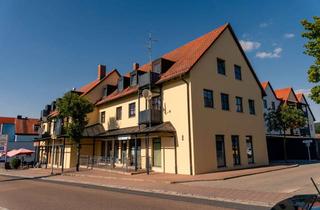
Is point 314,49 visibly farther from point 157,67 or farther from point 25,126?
point 25,126

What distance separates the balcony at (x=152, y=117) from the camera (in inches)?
762

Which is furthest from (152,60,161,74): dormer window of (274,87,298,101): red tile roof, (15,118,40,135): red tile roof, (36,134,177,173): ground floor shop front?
(15,118,40,135): red tile roof

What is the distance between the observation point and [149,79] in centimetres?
2022

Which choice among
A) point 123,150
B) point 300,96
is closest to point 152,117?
point 123,150

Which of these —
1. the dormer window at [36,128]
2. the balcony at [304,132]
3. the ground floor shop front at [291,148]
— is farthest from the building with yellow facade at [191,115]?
the dormer window at [36,128]

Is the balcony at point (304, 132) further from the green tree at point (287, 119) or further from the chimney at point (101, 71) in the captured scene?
the chimney at point (101, 71)

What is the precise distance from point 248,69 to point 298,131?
71.0ft

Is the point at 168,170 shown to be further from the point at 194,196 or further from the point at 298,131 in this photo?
the point at 298,131

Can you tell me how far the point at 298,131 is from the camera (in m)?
39.7

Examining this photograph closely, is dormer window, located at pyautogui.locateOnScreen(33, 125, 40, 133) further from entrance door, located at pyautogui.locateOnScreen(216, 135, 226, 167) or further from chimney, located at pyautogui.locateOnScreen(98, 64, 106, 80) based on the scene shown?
entrance door, located at pyautogui.locateOnScreen(216, 135, 226, 167)

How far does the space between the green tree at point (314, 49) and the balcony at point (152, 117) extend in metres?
10.8

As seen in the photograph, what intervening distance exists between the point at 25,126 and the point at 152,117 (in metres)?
43.5

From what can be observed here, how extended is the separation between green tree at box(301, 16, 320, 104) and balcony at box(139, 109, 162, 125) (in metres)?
10.8

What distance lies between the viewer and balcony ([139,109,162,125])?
19.3 metres
